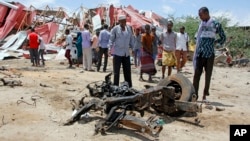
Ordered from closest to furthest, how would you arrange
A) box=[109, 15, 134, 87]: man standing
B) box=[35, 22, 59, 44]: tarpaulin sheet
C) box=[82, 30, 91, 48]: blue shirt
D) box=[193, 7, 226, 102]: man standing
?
box=[193, 7, 226, 102]: man standing
box=[109, 15, 134, 87]: man standing
box=[82, 30, 91, 48]: blue shirt
box=[35, 22, 59, 44]: tarpaulin sheet

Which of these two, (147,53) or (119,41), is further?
(147,53)

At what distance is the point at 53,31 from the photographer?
2377 cm

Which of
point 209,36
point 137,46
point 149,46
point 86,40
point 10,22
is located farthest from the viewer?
point 10,22

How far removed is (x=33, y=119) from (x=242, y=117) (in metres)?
3.43

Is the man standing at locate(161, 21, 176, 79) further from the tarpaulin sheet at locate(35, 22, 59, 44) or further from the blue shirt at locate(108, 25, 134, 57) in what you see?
the tarpaulin sheet at locate(35, 22, 59, 44)

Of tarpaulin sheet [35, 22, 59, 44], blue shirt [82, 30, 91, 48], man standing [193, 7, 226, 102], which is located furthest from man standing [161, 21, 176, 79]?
tarpaulin sheet [35, 22, 59, 44]

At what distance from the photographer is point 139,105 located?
19.1 feet

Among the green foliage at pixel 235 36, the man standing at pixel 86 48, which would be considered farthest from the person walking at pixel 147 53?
the green foliage at pixel 235 36

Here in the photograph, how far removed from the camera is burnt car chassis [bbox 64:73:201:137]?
518 centimetres

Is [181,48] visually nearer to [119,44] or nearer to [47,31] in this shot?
[119,44]

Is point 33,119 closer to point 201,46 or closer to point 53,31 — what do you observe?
point 201,46

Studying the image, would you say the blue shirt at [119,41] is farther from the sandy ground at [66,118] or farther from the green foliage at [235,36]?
the green foliage at [235,36]

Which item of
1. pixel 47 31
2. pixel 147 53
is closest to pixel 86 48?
pixel 147 53

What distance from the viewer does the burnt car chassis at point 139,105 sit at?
518 centimetres
